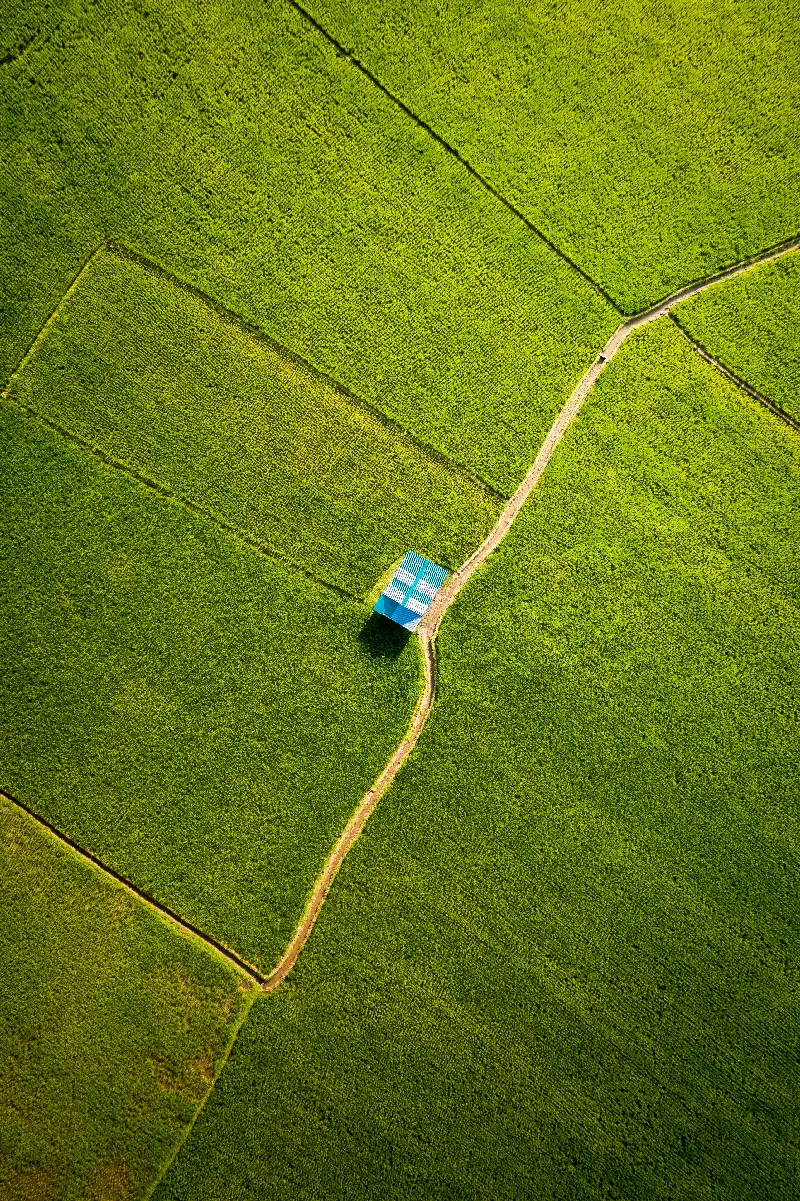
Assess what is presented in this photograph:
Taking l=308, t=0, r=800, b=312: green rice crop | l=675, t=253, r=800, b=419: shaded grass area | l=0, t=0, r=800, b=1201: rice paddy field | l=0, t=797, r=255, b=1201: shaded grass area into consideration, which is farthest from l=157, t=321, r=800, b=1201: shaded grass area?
l=308, t=0, r=800, b=312: green rice crop

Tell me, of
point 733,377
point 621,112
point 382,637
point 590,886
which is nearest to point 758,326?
point 733,377

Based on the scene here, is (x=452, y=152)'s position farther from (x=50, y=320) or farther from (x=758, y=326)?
(x=50, y=320)

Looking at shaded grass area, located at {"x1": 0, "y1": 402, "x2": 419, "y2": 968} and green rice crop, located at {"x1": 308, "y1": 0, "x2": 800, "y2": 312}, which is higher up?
green rice crop, located at {"x1": 308, "y1": 0, "x2": 800, "y2": 312}

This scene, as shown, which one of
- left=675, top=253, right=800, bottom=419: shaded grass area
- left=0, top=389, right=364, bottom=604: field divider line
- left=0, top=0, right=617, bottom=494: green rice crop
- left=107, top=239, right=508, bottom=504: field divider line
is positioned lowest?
left=0, top=389, right=364, bottom=604: field divider line

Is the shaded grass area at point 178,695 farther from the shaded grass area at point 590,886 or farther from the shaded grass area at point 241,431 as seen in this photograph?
the shaded grass area at point 590,886

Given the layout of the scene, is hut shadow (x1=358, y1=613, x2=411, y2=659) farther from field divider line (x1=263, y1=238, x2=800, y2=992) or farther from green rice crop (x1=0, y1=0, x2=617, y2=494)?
green rice crop (x1=0, y1=0, x2=617, y2=494)

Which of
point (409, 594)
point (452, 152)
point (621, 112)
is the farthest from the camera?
point (621, 112)

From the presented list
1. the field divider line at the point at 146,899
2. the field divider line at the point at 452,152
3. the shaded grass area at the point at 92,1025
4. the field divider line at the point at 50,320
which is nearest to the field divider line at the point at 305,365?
the field divider line at the point at 50,320
